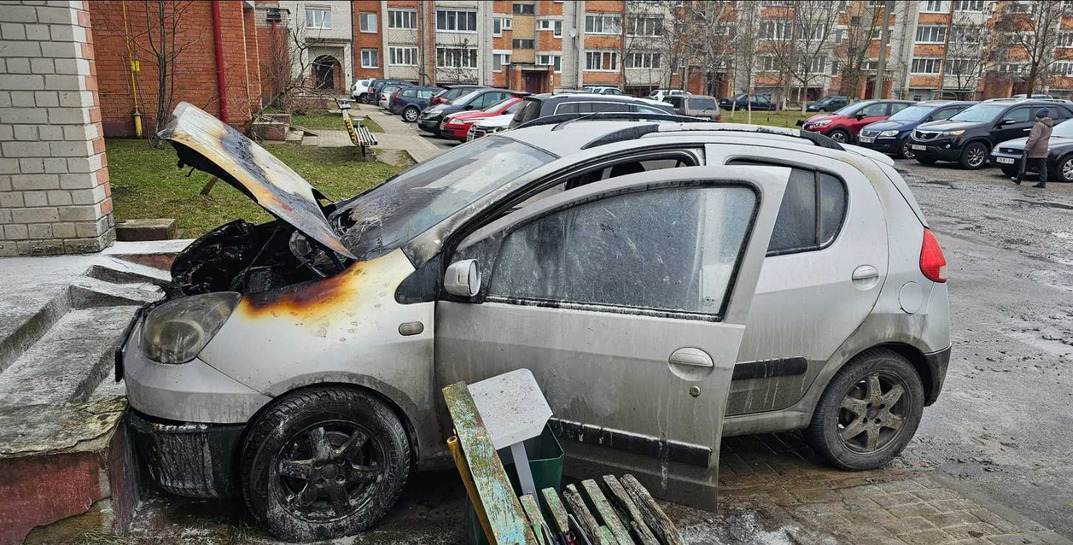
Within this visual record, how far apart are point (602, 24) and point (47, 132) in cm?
6350

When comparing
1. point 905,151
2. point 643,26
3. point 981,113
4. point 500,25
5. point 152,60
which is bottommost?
point 905,151

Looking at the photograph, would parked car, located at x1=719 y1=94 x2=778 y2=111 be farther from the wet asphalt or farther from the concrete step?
the concrete step

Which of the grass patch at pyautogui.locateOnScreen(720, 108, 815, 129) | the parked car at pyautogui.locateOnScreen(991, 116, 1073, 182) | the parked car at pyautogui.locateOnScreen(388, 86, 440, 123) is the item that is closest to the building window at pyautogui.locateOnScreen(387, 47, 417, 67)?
the grass patch at pyautogui.locateOnScreen(720, 108, 815, 129)

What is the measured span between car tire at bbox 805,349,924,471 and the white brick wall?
5.74m

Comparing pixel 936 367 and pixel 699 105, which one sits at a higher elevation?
pixel 699 105

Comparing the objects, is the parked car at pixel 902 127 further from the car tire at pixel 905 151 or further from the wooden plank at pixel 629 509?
the wooden plank at pixel 629 509

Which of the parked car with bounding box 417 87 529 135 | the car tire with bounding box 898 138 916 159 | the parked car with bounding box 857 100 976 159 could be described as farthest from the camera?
the parked car with bounding box 417 87 529 135

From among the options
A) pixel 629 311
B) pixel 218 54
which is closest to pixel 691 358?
pixel 629 311

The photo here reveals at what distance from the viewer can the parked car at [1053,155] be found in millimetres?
16609

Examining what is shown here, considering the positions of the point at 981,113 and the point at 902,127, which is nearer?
the point at 981,113

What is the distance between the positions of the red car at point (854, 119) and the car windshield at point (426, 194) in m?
21.6

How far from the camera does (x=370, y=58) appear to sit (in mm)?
65062

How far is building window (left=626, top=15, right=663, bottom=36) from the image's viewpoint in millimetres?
60606

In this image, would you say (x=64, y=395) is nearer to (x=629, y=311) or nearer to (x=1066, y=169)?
(x=629, y=311)
